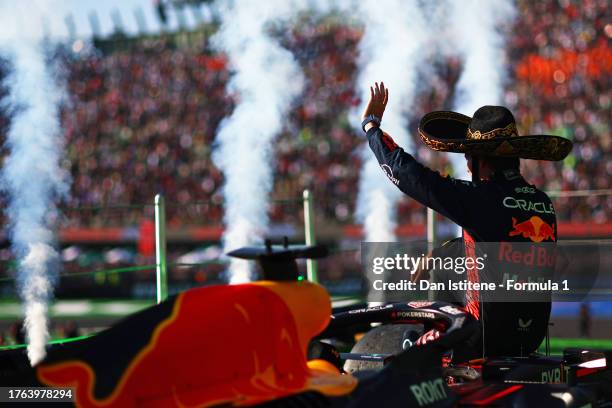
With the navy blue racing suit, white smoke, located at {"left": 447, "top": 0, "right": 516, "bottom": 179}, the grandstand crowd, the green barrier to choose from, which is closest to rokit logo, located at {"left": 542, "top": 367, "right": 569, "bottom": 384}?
the navy blue racing suit

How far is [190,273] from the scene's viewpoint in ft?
69.4

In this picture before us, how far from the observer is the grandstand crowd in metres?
21.0

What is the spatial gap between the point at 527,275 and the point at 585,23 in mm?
19093

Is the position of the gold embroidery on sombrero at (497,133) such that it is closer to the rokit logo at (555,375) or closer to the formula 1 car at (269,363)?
the formula 1 car at (269,363)

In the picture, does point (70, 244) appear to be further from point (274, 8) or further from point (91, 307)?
point (274, 8)

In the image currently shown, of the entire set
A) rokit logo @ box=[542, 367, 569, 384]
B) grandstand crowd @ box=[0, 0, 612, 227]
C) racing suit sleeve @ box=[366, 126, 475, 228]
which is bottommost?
rokit logo @ box=[542, 367, 569, 384]

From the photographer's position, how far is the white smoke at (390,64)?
1783 cm

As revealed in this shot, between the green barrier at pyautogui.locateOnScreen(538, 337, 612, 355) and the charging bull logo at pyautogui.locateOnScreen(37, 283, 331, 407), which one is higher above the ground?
the charging bull logo at pyautogui.locateOnScreen(37, 283, 331, 407)

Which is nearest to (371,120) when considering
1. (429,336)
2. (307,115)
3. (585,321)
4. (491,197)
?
(491,197)

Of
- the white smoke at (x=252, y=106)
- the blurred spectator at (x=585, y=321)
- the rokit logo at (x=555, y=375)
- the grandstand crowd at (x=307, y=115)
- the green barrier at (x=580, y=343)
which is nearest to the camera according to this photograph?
the rokit logo at (x=555, y=375)

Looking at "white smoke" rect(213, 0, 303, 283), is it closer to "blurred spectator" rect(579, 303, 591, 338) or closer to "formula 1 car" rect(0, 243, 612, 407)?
"blurred spectator" rect(579, 303, 591, 338)

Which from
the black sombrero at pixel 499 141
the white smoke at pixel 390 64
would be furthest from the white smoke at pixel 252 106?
the black sombrero at pixel 499 141

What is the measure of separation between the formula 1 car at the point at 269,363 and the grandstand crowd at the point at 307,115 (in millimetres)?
14716

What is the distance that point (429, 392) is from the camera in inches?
136
